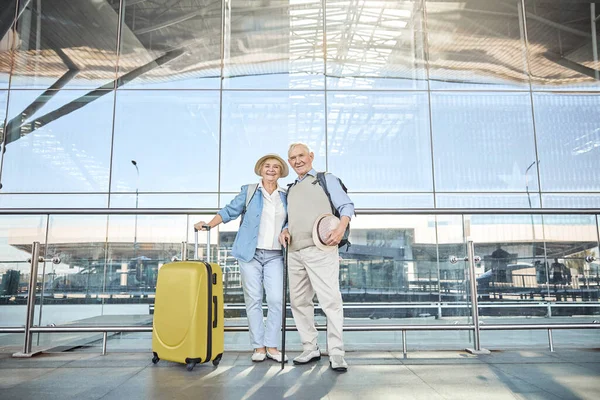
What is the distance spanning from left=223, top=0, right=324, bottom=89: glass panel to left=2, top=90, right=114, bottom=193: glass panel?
2941 millimetres

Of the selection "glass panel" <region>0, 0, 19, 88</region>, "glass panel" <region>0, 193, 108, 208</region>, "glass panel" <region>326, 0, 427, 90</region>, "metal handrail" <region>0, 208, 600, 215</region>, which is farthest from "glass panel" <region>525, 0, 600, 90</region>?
"glass panel" <region>0, 0, 19, 88</region>

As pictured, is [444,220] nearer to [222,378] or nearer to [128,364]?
[222,378]

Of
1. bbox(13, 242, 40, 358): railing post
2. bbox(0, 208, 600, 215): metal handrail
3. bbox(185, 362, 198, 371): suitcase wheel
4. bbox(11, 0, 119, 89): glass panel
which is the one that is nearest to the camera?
bbox(185, 362, 198, 371): suitcase wheel

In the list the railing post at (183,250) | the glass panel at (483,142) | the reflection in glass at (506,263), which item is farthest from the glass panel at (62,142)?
the reflection in glass at (506,263)

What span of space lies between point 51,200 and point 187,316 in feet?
27.8

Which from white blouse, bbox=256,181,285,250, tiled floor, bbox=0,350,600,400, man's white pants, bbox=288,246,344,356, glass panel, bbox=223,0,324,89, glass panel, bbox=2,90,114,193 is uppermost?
glass panel, bbox=223,0,324,89

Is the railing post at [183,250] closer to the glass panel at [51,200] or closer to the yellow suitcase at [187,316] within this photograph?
the yellow suitcase at [187,316]

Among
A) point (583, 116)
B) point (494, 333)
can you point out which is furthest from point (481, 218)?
point (583, 116)

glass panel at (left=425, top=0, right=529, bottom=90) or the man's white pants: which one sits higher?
glass panel at (left=425, top=0, right=529, bottom=90)

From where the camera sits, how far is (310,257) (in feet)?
7.57

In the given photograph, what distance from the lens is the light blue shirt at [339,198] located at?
2285mm

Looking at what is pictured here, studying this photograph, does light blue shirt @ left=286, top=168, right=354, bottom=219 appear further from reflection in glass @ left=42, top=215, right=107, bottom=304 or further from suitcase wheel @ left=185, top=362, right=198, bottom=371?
reflection in glass @ left=42, top=215, right=107, bottom=304

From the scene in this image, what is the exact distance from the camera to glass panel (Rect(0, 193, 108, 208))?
30.3 ft

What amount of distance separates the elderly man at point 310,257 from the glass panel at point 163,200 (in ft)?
22.1
